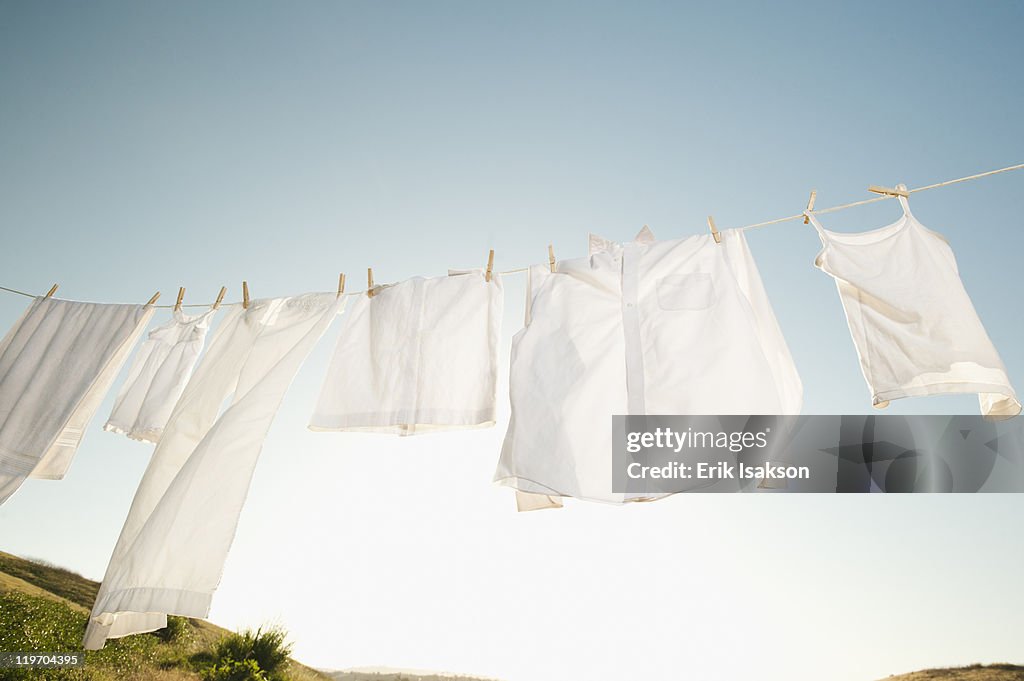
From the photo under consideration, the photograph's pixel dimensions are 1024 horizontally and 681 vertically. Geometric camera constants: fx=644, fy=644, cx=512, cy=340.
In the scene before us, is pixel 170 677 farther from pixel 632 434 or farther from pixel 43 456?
pixel 632 434

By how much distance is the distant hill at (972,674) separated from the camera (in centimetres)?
532

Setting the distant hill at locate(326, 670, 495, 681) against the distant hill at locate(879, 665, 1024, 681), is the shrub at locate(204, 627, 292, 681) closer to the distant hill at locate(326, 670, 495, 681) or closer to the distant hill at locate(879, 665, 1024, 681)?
the distant hill at locate(326, 670, 495, 681)

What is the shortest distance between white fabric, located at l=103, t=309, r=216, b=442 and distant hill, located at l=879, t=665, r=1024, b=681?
21.0 ft

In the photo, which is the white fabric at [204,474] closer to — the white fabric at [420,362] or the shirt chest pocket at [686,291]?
the white fabric at [420,362]

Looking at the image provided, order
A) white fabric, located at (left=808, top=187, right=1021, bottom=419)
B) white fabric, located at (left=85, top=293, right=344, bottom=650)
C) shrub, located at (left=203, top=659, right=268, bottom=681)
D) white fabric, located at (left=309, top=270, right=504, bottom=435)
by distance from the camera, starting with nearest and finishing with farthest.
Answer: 1. white fabric, located at (left=808, top=187, right=1021, bottom=419)
2. white fabric, located at (left=85, top=293, right=344, bottom=650)
3. white fabric, located at (left=309, top=270, right=504, bottom=435)
4. shrub, located at (left=203, top=659, right=268, bottom=681)

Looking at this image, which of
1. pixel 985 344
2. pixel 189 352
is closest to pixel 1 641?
pixel 189 352

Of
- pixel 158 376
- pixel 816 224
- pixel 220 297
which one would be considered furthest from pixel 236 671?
pixel 816 224

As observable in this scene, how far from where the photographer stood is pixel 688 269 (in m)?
2.26

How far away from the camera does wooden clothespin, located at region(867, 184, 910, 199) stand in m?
2.26

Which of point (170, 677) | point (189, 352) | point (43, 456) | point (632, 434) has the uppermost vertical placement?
point (189, 352)

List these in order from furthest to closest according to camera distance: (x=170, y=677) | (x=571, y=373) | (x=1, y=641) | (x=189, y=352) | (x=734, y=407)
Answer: (x=170, y=677) → (x=1, y=641) → (x=189, y=352) → (x=571, y=373) → (x=734, y=407)

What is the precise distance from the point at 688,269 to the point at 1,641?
5028 millimetres

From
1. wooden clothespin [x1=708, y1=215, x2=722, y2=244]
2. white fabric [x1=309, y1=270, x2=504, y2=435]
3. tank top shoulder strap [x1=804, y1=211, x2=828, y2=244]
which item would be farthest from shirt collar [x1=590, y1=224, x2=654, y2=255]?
tank top shoulder strap [x1=804, y1=211, x2=828, y2=244]

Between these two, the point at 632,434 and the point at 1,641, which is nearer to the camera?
the point at 632,434
